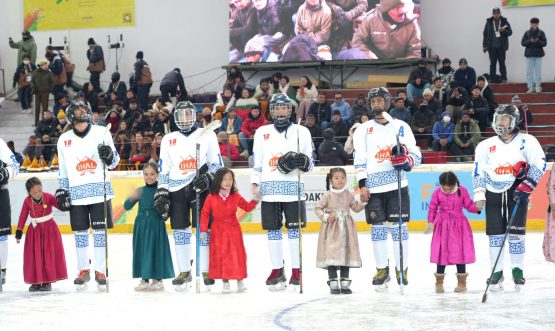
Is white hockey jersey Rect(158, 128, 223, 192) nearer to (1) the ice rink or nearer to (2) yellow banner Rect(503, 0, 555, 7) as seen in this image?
(1) the ice rink

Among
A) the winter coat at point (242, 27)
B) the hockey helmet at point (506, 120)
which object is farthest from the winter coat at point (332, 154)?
the hockey helmet at point (506, 120)

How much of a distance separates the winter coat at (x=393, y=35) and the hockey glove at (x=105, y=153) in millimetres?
13872

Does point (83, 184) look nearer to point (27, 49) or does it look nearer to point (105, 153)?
point (105, 153)

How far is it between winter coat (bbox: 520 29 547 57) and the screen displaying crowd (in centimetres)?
235

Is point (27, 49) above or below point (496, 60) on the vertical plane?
above

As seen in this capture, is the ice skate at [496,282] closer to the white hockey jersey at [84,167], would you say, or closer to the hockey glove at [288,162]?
the hockey glove at [288,162]

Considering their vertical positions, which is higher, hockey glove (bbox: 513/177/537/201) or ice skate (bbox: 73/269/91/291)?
hockey glove (bbox: 513/177/537/201)

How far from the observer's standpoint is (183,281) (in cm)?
1238

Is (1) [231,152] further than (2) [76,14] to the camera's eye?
No

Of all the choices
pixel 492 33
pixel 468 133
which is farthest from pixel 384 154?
pixel 492 33

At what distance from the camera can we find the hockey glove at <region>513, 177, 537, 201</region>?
1143 centimetres

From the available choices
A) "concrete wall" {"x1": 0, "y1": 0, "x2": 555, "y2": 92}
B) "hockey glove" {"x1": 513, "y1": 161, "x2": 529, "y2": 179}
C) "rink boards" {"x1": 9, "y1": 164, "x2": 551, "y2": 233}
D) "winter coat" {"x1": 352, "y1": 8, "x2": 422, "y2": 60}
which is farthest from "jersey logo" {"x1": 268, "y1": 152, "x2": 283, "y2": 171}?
"concrete wall" {"x1": 0, "y1": 0, "x2": 555, "y2": 92}

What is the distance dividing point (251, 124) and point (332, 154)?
261 centimetres

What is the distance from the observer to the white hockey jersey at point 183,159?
12.5m
